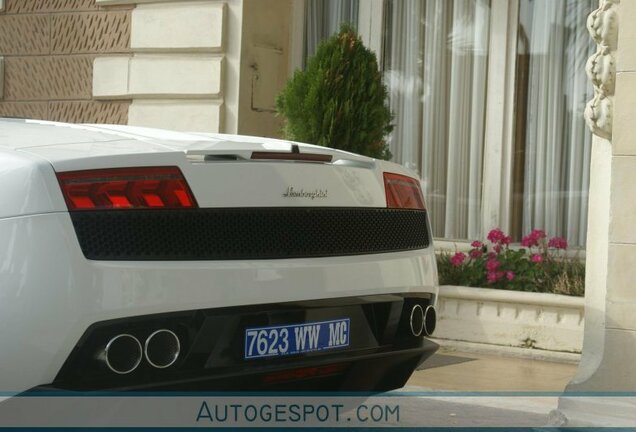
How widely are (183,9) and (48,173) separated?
23.0 feet

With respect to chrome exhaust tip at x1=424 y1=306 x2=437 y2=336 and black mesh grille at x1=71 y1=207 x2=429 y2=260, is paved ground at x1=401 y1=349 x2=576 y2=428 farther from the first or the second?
black mesh grille at x1=71 y1=207 x2=429 y2=260

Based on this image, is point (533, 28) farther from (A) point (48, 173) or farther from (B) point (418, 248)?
(A) point (48, 173)

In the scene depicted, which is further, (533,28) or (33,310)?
(533,28)

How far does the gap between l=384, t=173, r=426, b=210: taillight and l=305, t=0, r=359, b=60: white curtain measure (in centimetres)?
597

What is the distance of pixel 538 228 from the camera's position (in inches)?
371

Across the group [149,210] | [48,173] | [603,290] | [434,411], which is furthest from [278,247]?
[603,290]

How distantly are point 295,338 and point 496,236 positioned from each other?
553 cm

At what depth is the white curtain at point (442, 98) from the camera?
982 centimetres

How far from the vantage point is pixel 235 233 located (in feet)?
12.3

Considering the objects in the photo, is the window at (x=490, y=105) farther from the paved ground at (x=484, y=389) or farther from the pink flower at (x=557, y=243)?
the paved ground at (x=484, y=389)

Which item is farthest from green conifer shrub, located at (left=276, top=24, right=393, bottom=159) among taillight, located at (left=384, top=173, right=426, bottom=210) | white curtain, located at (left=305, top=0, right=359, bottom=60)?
taillight, located at (left=384, top=173, right=426, bottom=210)

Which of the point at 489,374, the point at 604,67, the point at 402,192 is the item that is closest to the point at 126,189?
the point at 402,192

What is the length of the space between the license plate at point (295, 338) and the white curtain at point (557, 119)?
18.0 feet

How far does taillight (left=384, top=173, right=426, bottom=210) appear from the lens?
14.6 ft
